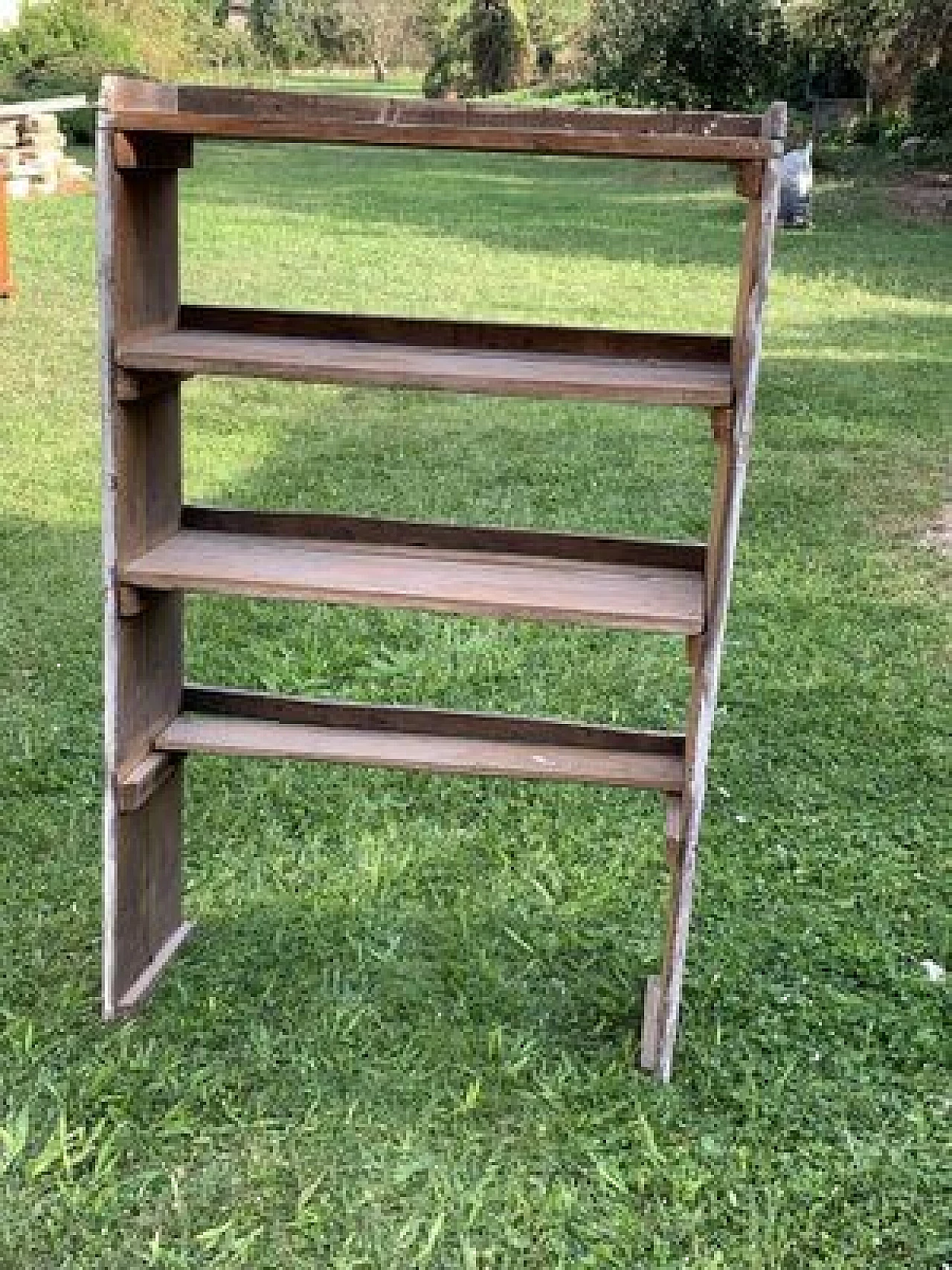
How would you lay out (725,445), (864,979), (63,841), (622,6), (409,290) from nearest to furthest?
1. (725,445)
2. (864,979)
3. (63,841)
4. (409,290)
5. (622,6)

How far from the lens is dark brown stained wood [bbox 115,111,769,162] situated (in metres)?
2.37

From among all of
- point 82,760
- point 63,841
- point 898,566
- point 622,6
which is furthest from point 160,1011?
point 622,6

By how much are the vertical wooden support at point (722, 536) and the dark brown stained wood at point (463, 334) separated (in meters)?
0.18

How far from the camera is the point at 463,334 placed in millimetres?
2900

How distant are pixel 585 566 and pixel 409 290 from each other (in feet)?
30.0

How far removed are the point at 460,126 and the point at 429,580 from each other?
80 centimetres

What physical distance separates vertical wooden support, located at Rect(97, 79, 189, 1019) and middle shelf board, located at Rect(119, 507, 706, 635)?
0.10 meters

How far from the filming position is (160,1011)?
313cm

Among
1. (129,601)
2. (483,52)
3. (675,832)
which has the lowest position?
(675,832)

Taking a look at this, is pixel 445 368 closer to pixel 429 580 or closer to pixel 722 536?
pixel 429 580

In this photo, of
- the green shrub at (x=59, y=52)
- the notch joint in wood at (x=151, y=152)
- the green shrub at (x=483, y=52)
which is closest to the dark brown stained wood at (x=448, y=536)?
the notch joint in wood at (x=151, y=152)

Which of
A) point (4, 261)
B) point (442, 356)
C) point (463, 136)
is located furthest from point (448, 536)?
point (4, 261)

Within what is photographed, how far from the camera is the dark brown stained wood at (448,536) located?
2.96 m

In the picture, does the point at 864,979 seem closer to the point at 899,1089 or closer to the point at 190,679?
the point at 899,1089
